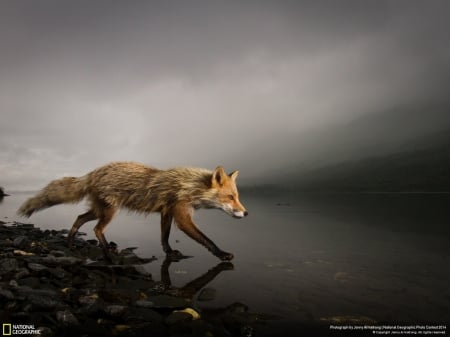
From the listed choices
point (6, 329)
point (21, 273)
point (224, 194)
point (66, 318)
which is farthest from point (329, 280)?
point (21, 273)

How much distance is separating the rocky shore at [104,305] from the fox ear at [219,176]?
3282 mm

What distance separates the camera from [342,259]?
965 cm

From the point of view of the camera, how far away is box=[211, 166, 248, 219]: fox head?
927 cm

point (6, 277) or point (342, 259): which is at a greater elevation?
point (6, 277)

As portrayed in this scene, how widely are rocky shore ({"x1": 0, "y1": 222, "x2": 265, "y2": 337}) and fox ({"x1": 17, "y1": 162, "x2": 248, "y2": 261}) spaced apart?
8.20 feet

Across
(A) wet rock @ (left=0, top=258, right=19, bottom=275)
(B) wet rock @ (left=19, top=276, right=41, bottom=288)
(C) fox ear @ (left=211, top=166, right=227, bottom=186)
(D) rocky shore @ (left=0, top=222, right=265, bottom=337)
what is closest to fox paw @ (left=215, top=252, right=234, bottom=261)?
(D) rocky shore @ (left=0, top=222, right=265, bottom=337)

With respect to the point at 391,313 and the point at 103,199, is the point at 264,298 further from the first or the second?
the point at 103,199

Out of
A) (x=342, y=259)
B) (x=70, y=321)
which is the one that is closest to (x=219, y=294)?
(x=70, y=321)

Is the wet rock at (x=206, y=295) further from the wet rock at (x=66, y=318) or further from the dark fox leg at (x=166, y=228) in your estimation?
the dark fox leg at (x=166, y=228)

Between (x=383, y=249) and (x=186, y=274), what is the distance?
867 cm

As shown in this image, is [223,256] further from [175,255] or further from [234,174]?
[234,174]

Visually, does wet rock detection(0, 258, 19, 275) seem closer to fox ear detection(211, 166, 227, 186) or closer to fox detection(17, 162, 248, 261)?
fox detection(17, 162, 248, 261)

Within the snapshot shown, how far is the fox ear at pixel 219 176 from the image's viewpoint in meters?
9.36

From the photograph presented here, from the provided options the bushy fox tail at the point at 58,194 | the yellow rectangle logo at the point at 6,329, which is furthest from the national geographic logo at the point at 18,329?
the bushy fox tail at the point at 58,194
